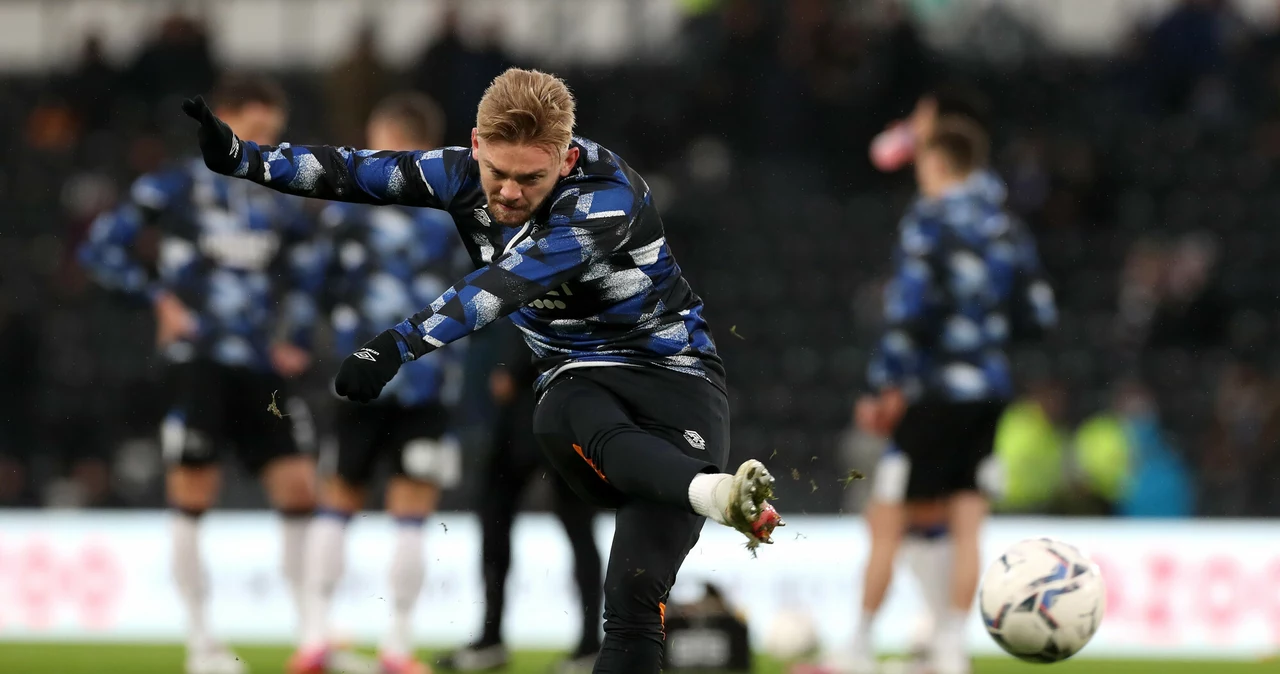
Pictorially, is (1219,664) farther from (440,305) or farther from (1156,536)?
(440,305)

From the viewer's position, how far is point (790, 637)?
870cm

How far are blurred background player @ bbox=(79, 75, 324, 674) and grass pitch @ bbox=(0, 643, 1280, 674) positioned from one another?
758 mm

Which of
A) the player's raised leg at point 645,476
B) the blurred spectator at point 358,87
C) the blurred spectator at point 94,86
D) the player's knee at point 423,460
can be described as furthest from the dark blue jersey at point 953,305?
the blurred spectator at point 94,86

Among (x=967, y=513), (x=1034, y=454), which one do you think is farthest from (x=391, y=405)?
(x=1034, y=454)

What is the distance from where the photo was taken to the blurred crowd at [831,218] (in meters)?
12.4

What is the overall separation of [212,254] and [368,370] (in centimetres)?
378

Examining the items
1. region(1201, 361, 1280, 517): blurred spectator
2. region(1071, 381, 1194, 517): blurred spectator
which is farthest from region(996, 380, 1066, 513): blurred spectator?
region(1201, 361, 1280, 517): blurred spectator

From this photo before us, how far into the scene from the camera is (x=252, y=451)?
7582 millimetres

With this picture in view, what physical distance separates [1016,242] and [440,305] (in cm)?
392

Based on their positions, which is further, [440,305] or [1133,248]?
[1133,248]

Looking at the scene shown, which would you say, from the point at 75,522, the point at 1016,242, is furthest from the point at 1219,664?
the point at 75,522

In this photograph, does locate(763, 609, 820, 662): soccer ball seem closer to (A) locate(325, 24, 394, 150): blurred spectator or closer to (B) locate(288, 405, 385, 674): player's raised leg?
(B) locate(288, 405, 385, 674): player's raised leg

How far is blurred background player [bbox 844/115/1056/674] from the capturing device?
7211 mm

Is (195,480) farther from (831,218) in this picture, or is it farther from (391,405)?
(831,218)
